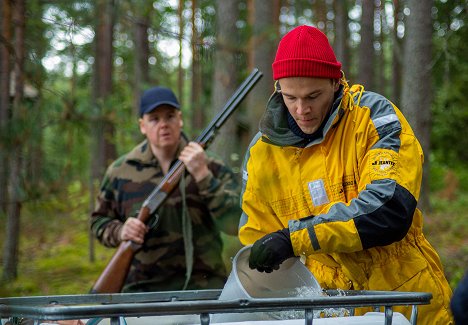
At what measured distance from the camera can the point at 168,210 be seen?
5.33 m

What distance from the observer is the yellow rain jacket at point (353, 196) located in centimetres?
270

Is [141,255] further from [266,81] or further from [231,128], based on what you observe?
[266,81]

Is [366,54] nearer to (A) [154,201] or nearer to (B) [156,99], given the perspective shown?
(B) [156,99]

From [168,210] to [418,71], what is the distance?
10.2 ft

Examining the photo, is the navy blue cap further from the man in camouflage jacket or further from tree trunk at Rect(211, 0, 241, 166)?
tree trunk at Rect(211, 0, 241, 166)

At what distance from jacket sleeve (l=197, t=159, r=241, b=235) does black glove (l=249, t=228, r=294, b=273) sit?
2.36 metres

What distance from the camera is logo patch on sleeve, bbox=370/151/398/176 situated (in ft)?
9.01

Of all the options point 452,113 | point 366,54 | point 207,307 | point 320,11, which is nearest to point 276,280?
point 207,307

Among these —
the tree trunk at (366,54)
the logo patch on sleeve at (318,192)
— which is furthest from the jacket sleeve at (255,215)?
the tree trunk at (366,54)

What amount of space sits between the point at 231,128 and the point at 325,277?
673cm

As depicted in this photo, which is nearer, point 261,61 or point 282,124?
point 282,124

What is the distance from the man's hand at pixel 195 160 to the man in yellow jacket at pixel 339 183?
1.94m

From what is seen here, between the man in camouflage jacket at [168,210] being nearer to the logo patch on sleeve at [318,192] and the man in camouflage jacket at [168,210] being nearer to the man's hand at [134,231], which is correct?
the man's hand at [134,231]

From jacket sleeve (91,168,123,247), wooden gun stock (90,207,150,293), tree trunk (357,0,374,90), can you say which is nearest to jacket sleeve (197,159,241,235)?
wooden gun stock (90,207,150,293)
